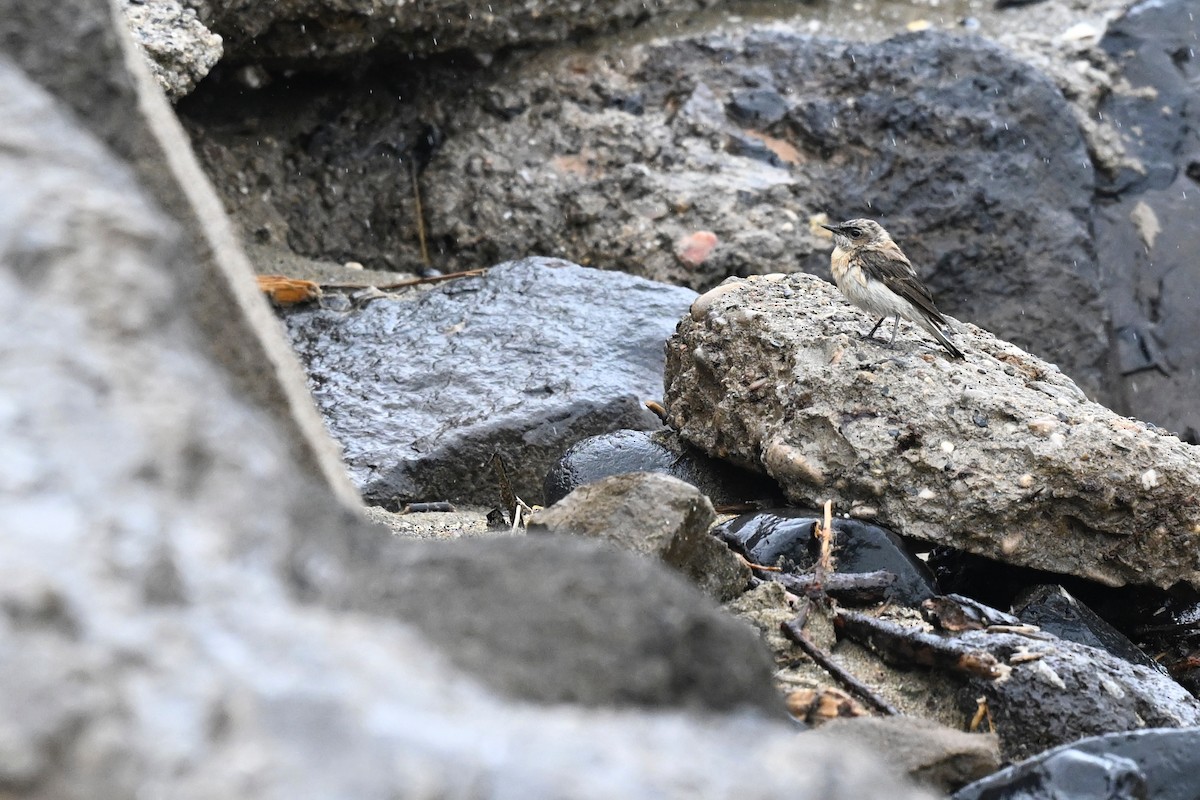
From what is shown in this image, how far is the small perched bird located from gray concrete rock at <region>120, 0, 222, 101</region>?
3076 mm

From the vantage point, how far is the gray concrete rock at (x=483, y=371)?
17.9ft

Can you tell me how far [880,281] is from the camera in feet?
18.0

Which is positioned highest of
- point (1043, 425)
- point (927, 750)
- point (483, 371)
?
point (927, 750)

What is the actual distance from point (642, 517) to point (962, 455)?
59.9 inches

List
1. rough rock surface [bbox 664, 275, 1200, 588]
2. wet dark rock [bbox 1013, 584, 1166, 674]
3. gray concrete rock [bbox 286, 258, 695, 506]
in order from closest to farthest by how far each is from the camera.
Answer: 1. wet dark rock [bbox 1013, 584, 1166, 674]
2. rough rock surface [bbox 664, 275, 1200, 588]
3. gray concrete rock [bbox 286, 258, 695, 506]

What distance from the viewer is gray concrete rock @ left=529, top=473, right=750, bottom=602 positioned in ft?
10.6

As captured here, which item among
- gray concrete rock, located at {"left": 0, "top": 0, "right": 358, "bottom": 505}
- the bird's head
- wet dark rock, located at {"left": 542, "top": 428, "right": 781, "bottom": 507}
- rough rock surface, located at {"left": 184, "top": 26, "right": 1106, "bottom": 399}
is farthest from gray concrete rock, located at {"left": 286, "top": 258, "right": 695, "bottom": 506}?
gray concrete rock, located at {"left": 0, "top": 0, "right": 358, "bottom": 505}

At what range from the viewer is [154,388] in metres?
1.69

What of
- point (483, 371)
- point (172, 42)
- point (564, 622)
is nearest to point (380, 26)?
point (172, 42)

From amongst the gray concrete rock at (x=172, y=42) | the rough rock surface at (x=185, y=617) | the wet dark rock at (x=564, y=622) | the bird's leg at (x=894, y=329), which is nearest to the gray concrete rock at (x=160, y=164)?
the rough rock surface at (x=185, y=617)

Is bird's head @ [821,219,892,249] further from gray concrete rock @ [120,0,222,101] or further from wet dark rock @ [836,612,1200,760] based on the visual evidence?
gray concrete rock @ [120,0,222,101]

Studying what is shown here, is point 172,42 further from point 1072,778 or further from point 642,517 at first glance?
point 1072,778

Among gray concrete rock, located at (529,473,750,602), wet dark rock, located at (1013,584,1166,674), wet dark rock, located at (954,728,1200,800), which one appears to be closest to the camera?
wet dark rock, located at (954,728,1200,800)

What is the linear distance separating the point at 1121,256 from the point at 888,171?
1858 mm
